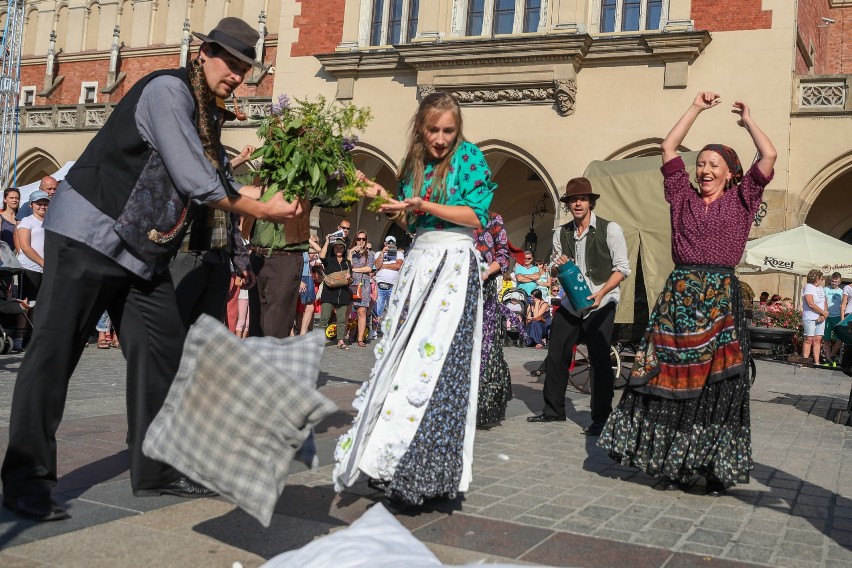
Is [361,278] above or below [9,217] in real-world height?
below

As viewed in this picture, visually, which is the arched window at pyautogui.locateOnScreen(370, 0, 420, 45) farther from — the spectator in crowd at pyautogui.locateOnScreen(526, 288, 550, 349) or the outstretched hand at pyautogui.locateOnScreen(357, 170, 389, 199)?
the outstretched hand at pyautogui.locateOnScreen(357, 170, 389, 199)

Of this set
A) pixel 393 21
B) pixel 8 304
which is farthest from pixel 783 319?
pixel 8 304

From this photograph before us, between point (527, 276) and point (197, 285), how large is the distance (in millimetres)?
14994

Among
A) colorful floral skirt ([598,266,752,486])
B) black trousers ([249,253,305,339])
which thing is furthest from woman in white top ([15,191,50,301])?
colorful floral skirt ([598,266,752,486])

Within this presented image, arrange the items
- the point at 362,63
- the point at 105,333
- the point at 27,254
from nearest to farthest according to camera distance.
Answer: the point at 27,254 → the point at 105,333 → the point at 362,63

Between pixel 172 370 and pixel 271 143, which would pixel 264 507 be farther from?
pixel 271 143

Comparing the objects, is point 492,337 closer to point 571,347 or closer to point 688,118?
point 571,347

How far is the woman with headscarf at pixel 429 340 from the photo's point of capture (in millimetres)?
4129

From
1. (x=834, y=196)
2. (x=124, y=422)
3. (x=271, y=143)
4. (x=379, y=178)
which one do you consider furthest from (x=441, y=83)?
(x=271, y=143)

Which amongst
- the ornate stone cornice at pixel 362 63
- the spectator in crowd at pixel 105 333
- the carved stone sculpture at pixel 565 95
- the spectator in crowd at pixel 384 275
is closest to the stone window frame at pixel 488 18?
the carved stone sculpture at pixel 565 95

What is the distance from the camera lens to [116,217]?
3.67 m

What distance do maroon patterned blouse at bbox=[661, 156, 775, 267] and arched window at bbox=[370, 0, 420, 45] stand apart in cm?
1805

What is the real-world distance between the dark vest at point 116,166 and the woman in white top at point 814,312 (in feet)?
48.7

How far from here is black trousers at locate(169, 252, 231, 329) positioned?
4.23 m
